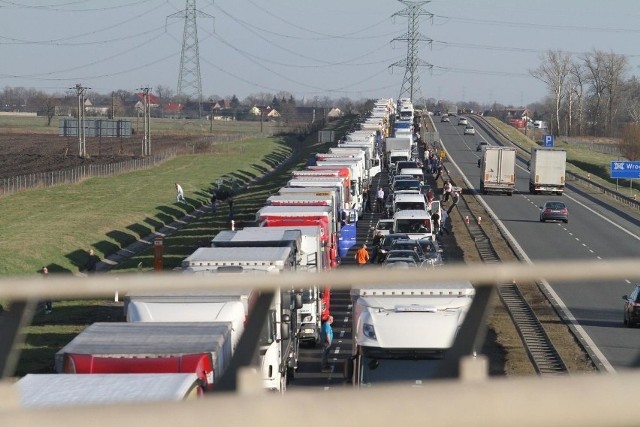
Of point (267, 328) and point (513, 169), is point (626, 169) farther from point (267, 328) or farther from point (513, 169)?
point (267, 328)

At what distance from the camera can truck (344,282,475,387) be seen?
10.9 meters

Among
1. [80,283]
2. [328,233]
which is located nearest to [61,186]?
[328,233]

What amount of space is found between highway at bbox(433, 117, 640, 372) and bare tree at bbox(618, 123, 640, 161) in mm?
20667

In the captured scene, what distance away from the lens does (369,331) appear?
12.4m

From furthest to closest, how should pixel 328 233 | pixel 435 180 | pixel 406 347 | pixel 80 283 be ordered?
pixel 435 180 < pixel 328 233 < pixel 406 347 < pixel 80 283

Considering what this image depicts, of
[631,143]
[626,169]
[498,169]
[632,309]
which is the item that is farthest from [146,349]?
[631,143]

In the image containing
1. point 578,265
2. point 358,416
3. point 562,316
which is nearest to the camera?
point 358,416

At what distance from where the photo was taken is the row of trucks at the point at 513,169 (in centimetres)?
5956

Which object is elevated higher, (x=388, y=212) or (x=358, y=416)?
(x=358, y=416)

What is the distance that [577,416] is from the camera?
2.39 meters

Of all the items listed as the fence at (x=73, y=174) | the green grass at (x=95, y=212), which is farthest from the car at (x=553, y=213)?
the fence at (x=73, y=174)

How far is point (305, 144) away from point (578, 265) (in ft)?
422

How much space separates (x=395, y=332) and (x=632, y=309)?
11996mm

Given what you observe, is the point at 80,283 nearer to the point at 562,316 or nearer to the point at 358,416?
the point at 358,416
